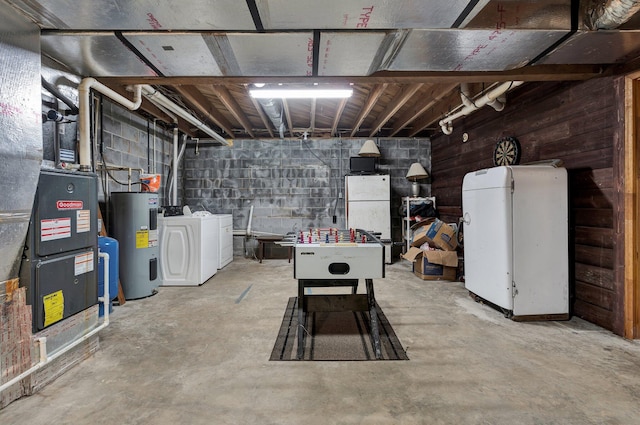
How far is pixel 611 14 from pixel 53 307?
12.9ft

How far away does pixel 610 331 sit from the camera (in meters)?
2.63

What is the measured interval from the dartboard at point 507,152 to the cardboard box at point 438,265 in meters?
1.42

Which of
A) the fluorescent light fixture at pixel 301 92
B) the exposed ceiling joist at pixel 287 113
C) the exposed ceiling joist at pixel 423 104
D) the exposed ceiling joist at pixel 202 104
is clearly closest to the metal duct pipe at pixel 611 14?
the exposed ceiling joist at pixel 423 104

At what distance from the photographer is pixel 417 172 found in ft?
18.9

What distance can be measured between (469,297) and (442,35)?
296cm

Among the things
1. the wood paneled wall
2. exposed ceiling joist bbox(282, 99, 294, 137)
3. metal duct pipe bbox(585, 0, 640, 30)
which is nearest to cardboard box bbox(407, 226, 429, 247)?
the wood paneled wall

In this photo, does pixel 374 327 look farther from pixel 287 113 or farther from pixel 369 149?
pixel 369 149

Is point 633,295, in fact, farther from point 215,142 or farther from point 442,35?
point 215,142

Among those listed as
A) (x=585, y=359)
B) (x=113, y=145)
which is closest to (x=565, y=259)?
(x=585, y=359)

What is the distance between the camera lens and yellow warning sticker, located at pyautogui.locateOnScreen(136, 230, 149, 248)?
3.67 meters

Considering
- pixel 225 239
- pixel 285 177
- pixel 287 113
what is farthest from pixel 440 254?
pixel 225 239

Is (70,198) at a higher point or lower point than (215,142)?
lower

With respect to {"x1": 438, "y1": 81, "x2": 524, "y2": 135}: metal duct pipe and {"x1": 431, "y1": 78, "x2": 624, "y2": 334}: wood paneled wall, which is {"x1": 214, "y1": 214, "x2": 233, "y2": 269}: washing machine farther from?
{"x1": 431, "y1": 78, "x2": 624, "y2": 334}: wood paneled wall

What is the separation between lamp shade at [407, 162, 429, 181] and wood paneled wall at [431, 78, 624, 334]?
2.03 metres
